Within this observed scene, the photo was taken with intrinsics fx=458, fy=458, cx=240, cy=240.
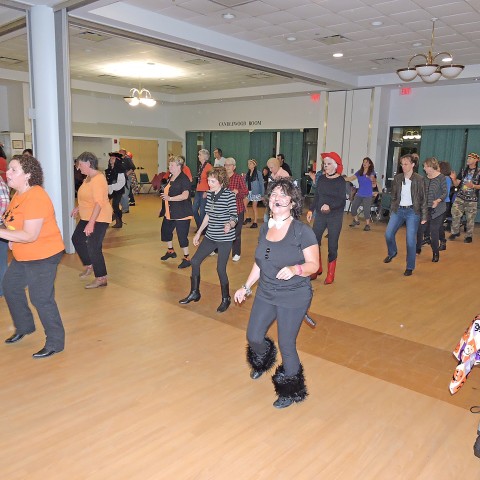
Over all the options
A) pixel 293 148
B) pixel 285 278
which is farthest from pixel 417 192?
pixel 293 148

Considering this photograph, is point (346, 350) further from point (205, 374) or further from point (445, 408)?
point (205, 374)

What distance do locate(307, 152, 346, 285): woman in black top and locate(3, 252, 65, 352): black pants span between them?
294 cm

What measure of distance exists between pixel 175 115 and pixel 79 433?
1782cm

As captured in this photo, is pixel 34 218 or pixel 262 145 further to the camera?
pixel 262 145

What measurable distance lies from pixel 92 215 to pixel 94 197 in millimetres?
191

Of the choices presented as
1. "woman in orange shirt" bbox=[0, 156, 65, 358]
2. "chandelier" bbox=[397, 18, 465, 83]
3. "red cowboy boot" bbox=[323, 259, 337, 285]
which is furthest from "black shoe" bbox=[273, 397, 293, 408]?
"chandelier" bbox=[397, 18, 465, 83]

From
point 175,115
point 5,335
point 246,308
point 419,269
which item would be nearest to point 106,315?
point 5,335

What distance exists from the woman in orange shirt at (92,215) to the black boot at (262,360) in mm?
2432

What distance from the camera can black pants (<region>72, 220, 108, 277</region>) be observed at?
510 cm

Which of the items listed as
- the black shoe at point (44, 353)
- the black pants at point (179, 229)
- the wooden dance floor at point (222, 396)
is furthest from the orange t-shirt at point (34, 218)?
the black pants at point (179, 229)

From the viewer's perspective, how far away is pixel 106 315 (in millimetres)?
4465

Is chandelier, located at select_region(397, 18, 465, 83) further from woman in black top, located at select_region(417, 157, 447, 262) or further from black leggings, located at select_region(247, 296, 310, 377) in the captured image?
black leggings, located at select_region(247, 296, 310, 377)

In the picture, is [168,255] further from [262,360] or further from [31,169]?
[262,360]

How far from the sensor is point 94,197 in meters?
4.79
